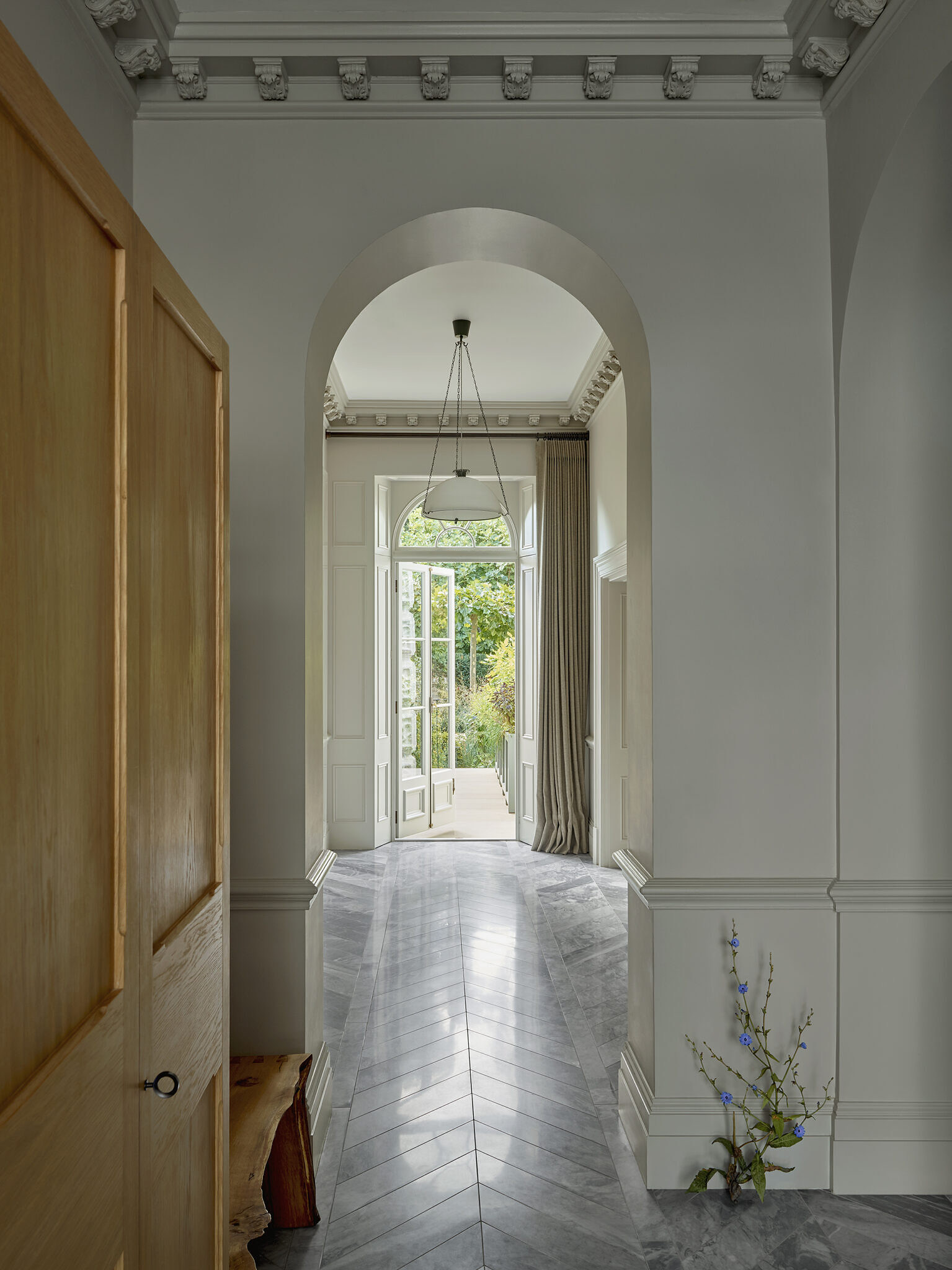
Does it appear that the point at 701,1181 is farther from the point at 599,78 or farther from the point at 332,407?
the point at 332,407

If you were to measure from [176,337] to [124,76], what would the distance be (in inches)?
58.6

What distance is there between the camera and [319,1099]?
254 centimetres

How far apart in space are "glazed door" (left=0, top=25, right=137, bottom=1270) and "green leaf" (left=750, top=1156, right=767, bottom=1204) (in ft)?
5.72

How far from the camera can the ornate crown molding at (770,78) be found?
2.34 meters

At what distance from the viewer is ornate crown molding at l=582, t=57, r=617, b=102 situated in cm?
233

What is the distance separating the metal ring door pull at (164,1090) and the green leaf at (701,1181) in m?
1.70

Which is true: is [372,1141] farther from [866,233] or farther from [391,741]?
[391,741]

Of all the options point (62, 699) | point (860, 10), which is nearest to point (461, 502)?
point (860, 10)

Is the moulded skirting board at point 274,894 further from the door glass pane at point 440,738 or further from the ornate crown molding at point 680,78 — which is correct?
the door glass pane at point 440,738

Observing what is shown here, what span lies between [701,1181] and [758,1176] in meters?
0.16

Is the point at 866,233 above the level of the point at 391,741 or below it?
above

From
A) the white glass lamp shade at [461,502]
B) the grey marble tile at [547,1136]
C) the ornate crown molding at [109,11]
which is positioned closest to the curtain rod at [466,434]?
the white glass lamp shade at [461,502]

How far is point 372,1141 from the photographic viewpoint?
2604mm

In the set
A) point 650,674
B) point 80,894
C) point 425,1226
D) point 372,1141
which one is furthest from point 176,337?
point 372,1141
